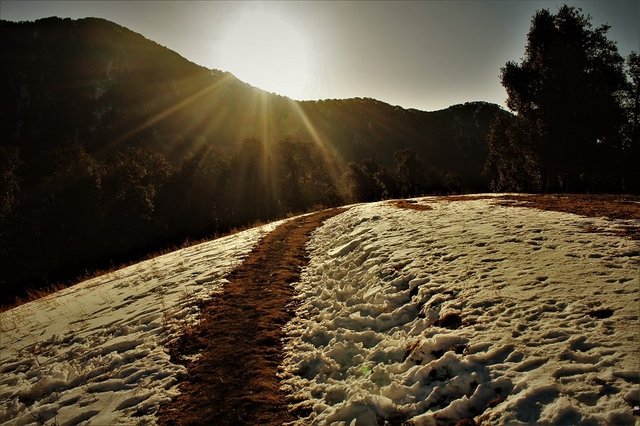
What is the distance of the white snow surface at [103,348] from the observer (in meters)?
7.35

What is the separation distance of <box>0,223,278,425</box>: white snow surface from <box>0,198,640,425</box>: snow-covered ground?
0.05 meters

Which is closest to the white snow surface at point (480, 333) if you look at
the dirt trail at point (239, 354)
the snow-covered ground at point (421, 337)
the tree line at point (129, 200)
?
the snow-covered ground at point (421, 337)

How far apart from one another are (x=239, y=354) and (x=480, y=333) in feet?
18.3

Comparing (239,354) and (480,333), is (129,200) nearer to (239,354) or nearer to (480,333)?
(239,354)

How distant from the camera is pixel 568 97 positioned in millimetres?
32000

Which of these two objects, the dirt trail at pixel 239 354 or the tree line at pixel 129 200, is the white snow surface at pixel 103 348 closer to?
the dirt trail at pixel 239 354

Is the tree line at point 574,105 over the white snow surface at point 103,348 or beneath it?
over

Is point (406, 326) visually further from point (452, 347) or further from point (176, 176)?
point (176, 176)

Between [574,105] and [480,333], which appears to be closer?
[480,333]

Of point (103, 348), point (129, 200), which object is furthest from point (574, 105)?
point (129, 200)

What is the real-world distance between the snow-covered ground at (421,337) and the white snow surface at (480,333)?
3 centimetres

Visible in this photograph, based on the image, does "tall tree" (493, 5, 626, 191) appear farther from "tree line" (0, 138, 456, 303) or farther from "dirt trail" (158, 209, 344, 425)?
"dirt trail" (158, 209, 344, 425)

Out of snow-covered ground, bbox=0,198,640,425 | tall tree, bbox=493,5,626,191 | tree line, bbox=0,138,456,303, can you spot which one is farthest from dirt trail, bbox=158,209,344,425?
tall tree, bbox=493,5,626,191

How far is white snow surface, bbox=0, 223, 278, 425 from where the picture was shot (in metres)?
7.35
